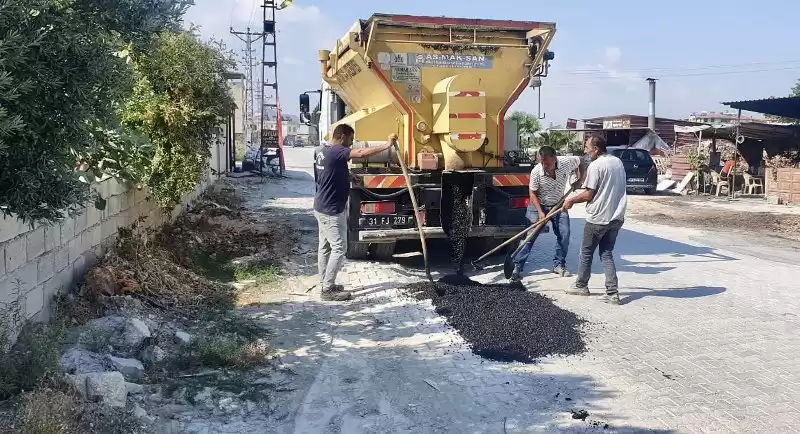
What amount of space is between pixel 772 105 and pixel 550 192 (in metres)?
14.5

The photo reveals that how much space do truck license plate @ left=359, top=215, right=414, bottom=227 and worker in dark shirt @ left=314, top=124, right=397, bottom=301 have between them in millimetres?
836

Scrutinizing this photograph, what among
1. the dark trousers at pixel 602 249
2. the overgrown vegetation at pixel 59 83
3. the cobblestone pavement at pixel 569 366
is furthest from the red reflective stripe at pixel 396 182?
the overgrown vegetation at pixel 59 83

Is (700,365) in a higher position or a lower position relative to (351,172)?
lower

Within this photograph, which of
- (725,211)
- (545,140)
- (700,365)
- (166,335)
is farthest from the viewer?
(545,140)

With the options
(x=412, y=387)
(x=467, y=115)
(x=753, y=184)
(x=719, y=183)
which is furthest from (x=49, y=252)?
(x=753, y=184)

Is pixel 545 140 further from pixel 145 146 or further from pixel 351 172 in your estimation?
pixel 145 146

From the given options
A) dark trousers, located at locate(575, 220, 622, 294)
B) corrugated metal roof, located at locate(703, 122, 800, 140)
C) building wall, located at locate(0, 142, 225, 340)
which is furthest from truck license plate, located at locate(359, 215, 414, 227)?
corrugated metal roof, located at locate(703, 122, 800, 140)

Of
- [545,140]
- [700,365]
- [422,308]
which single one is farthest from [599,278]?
[545,140]

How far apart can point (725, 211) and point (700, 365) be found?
13.1 meters

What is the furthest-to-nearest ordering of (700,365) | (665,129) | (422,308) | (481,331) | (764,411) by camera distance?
1. (665,129)
2. (422,308)
3. (481,331)
4. (700,365)
5. (764,411)

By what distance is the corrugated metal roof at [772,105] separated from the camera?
61.7 ft

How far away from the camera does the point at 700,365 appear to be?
16.4 ft

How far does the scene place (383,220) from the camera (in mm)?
Answer: 8148

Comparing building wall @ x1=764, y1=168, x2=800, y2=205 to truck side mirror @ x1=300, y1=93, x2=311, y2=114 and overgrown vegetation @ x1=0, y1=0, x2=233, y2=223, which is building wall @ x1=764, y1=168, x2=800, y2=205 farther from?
overgrown vegetation @ x1=0, y1=0, x2=233, y2=223
